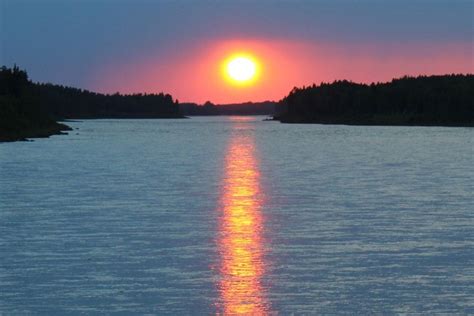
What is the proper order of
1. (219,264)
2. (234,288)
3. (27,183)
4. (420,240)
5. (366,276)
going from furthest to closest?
(27,183) → (420,240) → (219,264) → (366,276) → (234,288)

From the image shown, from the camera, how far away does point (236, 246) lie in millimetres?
21453

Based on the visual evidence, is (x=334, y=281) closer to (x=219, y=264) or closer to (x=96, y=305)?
(x=219, y=264)

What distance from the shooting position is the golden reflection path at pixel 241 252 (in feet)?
50.0

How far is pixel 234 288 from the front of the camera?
1634 cm

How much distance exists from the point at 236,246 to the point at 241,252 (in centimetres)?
90

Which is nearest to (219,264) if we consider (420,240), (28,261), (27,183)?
(28,261)

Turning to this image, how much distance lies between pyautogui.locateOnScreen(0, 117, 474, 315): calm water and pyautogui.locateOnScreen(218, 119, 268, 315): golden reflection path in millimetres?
38

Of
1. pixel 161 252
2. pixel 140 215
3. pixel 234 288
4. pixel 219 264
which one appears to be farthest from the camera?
pixel 140 215

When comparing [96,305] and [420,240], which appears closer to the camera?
[96,305]

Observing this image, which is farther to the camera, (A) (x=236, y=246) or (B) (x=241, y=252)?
(A) (x=236, y=246)

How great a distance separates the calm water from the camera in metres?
15.5

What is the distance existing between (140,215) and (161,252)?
7518mm

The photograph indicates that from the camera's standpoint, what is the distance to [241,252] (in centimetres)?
2056

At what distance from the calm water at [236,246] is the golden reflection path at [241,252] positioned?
4 centimetres
